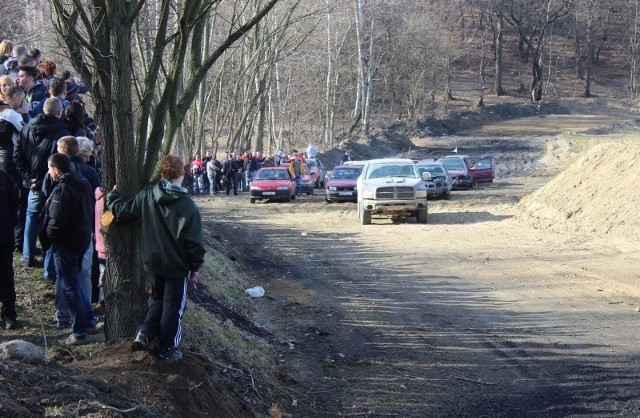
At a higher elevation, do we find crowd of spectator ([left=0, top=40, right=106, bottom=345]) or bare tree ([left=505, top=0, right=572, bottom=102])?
bare tree ([left=505, top=0, right=572, bottom=102])

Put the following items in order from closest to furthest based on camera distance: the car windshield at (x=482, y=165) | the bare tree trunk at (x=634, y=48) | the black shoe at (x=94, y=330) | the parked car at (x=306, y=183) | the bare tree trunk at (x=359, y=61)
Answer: the black shoe at (x=94, y=330) → the parked car at (x=306, y=183) → the car windshield at (x=482, y=165) → the bare tree trunk at (x=359, y=61) → the bare tree trunk at (x=634, y=48)

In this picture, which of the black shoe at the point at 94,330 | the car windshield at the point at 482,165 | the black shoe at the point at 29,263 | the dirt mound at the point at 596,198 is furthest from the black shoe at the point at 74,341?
the car windshield at the point at 482,165

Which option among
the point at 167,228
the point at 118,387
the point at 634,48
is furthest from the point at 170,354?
the point at 634,48

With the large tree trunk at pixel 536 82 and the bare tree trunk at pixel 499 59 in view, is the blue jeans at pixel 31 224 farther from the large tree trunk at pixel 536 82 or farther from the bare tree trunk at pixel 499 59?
the bare tree trunk at pixel 499 59

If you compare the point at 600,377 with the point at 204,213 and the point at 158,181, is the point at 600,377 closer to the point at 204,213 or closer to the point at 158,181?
the point at 158,181

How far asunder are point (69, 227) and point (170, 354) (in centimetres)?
217

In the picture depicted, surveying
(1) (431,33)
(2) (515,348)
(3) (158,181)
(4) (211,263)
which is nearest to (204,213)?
(4) (211,263)

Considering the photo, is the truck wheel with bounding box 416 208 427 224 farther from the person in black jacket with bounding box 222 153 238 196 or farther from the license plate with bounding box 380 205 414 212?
the person in black jacket with bounding box 222 153 238 196

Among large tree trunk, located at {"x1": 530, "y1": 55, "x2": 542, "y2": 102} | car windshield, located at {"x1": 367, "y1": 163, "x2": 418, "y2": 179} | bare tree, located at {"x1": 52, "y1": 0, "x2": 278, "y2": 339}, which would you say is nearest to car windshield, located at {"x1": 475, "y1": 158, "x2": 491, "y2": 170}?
car windshield, located at {"x1": 367, "y1": 163, "x2": 418, "y2": 179}

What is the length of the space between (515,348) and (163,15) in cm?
607

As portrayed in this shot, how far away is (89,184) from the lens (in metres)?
8.94

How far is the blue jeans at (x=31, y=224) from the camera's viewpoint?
412 inches

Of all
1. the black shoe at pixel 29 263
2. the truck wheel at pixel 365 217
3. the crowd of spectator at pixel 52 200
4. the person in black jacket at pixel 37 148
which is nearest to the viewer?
the crowd of spectator at pixel 52 200

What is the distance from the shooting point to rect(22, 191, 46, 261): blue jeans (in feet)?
34.3
